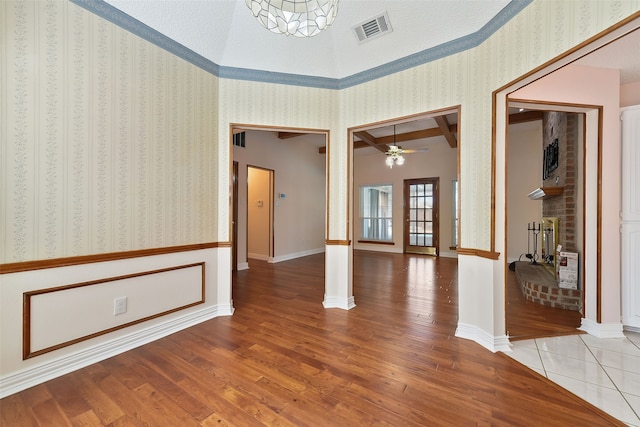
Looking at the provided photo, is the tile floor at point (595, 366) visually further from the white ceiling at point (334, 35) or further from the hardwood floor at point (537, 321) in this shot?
the white ceiling at point (334, 35)

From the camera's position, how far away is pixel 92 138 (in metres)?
2.11

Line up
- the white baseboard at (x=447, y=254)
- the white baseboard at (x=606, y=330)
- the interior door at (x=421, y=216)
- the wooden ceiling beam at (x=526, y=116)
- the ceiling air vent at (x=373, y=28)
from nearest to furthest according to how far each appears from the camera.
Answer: the white baseboard at (x=606, y=330)
the ceiling air vent at (x=373, y=28)
the wooden ceiling beam at (x=526, y=116)
the white baseboard at (x=447, y=254)
the interior door at (x=421, y=216)

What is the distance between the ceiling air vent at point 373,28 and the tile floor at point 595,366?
128 inches

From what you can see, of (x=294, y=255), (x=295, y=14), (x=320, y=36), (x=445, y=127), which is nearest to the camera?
(x=295, y=14)

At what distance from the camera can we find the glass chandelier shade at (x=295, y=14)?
5.69 feet

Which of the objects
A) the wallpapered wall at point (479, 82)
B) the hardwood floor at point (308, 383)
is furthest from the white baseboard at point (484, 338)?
the wallpapered wall at point (479, 82)

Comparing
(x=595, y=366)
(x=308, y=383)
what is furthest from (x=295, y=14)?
(x=595, y=366)

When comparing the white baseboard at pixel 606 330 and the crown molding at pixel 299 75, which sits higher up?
the crown molding at pixel 299 75

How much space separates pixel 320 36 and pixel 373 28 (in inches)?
23.5

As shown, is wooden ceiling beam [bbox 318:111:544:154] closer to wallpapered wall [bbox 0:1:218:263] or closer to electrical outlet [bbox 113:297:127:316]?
wallpapered wall [bbox 0:1:218:263]

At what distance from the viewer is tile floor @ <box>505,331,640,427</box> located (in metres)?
1.66

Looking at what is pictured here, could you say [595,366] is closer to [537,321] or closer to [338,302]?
[537,321]

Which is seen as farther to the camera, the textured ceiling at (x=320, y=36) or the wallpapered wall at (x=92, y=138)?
the textured ceiling at (x=320, y=36)

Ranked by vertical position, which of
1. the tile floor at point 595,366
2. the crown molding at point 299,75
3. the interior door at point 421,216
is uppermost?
the crown molding at point 299,75
